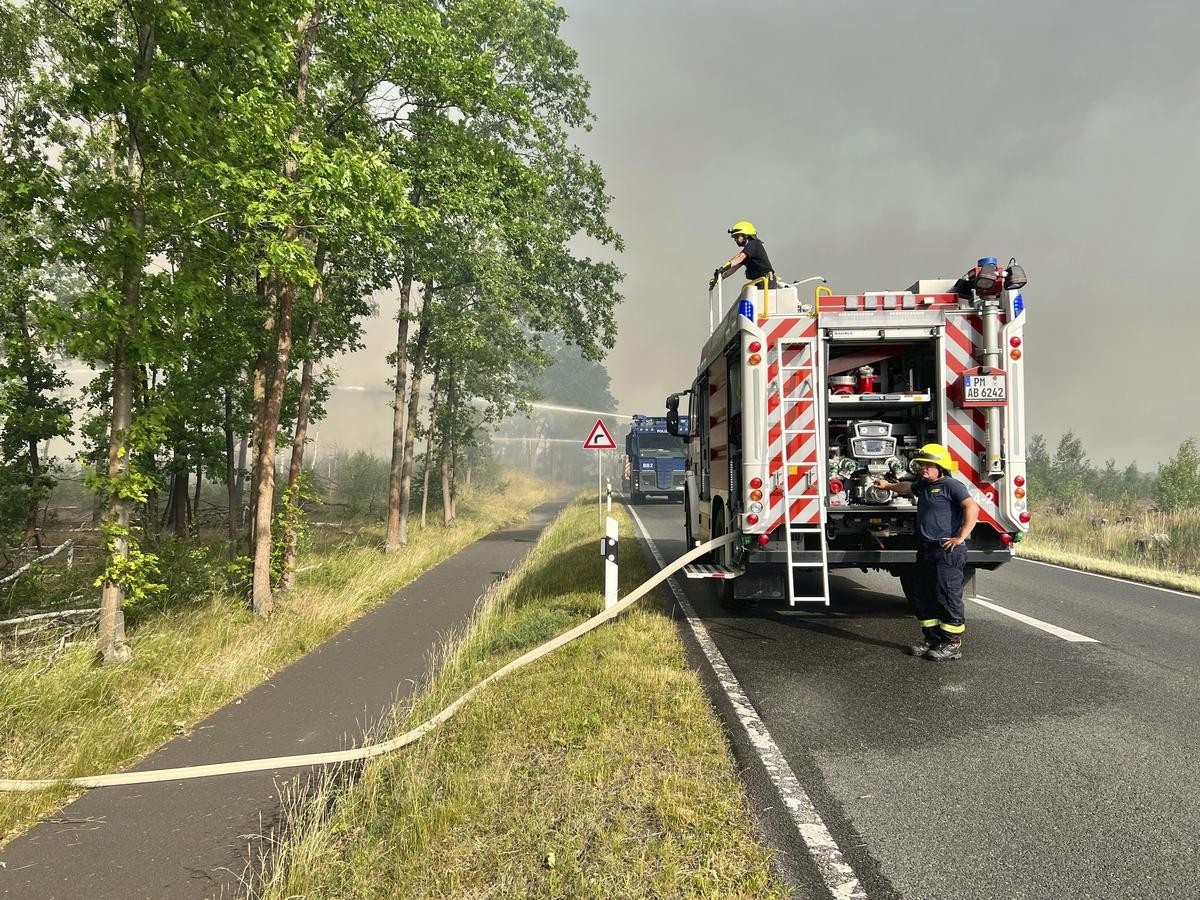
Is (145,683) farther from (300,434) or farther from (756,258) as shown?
(756,258)

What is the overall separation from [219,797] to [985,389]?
6.49 m

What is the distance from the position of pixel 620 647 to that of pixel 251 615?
17.0 ft

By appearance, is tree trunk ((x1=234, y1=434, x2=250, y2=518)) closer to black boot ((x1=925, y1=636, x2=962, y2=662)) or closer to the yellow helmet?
the yellow helmet

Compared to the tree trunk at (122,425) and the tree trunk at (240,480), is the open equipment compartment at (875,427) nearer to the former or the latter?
the tree trunk at (122,425)

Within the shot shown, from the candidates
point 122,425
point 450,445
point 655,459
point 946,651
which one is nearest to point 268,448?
point 122,425

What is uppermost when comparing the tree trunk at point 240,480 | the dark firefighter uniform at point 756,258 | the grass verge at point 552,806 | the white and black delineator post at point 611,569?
the dark firefighter uniform at point 756,258

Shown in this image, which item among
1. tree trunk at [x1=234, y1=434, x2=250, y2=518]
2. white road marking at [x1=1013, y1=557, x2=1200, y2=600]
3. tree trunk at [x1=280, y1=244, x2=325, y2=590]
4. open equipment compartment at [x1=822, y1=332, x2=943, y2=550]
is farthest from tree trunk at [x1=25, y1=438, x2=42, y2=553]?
white road marking at [x1=1013, y1=557, x2=1200, y2=600]

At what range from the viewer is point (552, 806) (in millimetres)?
3045

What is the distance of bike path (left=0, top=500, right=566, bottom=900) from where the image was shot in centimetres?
323

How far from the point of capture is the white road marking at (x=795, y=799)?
Result: 8.08 feet

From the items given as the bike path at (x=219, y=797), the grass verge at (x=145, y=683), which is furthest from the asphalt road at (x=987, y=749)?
the grass verge at (x=145, y=683)

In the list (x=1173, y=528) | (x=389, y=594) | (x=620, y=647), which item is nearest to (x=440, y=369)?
(x=389, y=594)

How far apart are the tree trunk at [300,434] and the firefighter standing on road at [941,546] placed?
299 inches

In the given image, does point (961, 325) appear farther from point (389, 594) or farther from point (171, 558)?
point (171, 558)
